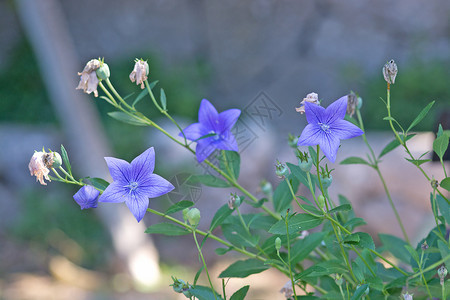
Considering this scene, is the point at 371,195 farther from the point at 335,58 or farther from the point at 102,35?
the point at 102,35

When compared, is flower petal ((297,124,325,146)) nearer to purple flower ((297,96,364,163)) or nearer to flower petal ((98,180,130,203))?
purple flower ((297,96,364,163))

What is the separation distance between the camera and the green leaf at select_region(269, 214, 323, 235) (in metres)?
0.51

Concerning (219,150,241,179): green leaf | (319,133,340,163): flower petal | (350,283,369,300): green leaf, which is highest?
(219,150,241,179): green leaf

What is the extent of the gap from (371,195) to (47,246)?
6.39 feet

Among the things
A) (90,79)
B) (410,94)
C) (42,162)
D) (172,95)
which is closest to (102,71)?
(90,79)

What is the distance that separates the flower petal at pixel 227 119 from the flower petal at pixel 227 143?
0.04 feet

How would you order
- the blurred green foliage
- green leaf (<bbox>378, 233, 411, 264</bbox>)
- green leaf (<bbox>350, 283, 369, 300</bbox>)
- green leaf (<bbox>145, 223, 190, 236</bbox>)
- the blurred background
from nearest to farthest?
green leaf (<bbox>350, 283, 369, 300</bbox>) < green leaf (<bbox>145, 223, 190, 236</bbox>) < green leaf (<bbox>378, 233, 411, 264</bbox>) < the blurred background < the blurred green foliage

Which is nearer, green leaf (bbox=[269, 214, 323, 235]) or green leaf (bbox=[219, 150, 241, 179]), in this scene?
green leaf (bbox=[269, 214, 323, 235])

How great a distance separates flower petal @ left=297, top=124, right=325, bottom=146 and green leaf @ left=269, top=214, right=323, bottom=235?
0.26ft

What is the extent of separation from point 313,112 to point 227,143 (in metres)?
0.13

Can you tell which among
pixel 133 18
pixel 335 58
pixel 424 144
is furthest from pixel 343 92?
pixel 133 18

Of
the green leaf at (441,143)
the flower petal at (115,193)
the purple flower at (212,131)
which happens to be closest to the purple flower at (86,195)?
the flower petal at (115,193)

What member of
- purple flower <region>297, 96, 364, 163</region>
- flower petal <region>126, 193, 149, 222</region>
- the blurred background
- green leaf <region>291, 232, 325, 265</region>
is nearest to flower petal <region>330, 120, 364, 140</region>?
purple flower <region>297, 96, 364, 163</region>

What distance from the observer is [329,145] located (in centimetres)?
50
